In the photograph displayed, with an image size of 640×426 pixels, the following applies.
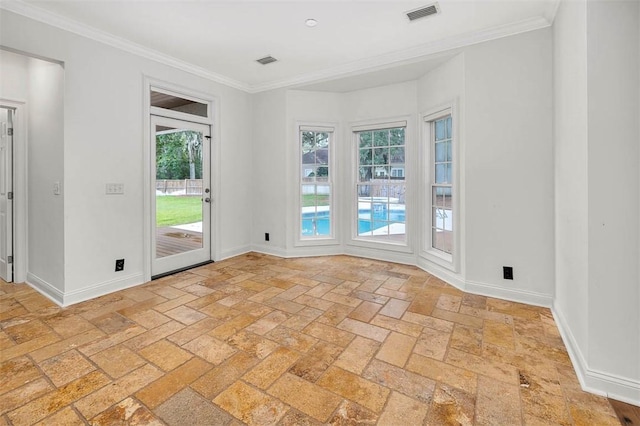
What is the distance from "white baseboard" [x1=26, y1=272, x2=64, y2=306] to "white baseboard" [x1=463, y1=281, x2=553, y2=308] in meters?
4.14

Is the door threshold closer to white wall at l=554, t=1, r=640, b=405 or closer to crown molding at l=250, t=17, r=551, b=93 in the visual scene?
crown molding at l=250, t=17, r=551, b=93

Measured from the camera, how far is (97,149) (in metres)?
3.19

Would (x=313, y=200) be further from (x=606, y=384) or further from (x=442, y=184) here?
(x=606, y=384)

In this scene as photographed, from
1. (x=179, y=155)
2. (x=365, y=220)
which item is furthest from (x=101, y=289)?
(x=365, y=220)

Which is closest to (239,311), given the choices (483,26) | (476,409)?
(476,409)

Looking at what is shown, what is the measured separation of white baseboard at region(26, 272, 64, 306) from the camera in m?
3.03

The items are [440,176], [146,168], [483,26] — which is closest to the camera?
[483,26]

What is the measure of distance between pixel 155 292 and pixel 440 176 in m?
3.64

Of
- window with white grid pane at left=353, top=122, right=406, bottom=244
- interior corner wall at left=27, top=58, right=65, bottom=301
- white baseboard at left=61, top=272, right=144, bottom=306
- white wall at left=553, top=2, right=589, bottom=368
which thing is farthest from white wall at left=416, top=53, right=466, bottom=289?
interior corner wall at left=27, top=58, right=65, bottom=301

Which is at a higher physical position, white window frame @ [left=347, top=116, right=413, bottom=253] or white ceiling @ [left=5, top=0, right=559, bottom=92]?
white ceiling @ [left=5, top=0, right=559, bottom=92]

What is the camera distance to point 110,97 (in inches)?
129

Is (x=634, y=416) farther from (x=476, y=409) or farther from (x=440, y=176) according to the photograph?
(x=440, y=176)

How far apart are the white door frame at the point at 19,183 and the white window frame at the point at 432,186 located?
4739mm

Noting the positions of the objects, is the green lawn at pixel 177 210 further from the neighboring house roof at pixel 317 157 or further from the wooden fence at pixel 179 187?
the neighboring house roof at pixel 317 157
